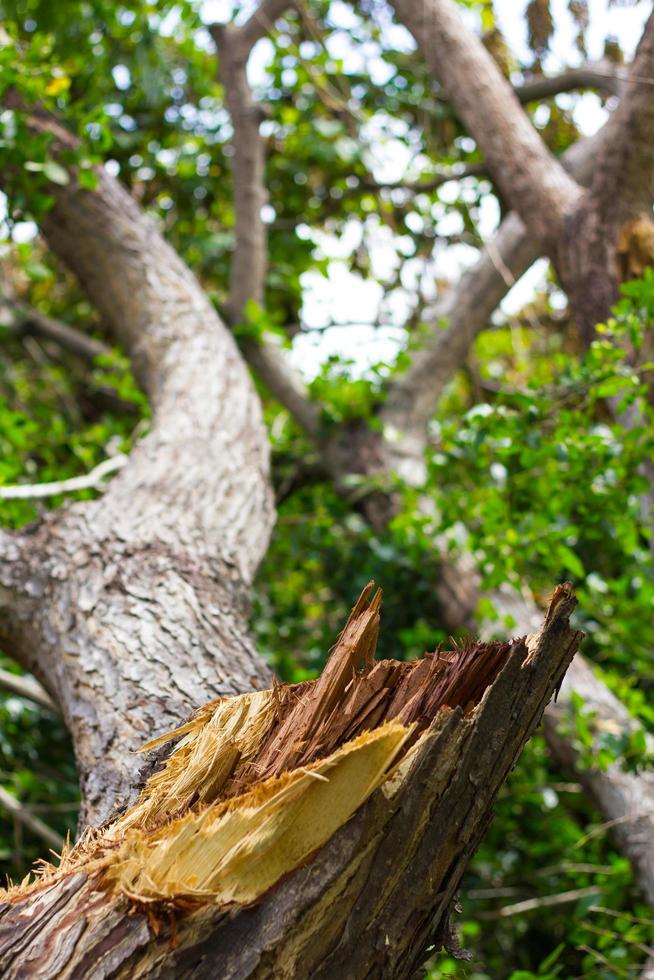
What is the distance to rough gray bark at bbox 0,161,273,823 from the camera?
1.80m

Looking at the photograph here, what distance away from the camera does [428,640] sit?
3760 millimetres

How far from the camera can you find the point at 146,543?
232 cm

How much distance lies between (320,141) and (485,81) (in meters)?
1.92

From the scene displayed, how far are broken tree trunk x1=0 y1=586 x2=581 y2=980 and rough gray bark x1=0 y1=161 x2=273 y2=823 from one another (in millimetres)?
337

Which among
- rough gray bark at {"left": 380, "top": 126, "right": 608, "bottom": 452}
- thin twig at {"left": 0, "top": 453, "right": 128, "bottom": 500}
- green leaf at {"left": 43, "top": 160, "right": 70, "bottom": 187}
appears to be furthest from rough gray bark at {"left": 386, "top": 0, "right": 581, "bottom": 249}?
thin twig at {"left": 0, "top": 453, "right": 128, "bottom": 500}

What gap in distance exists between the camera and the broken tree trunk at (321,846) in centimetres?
106

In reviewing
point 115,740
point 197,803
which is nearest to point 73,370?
point 115,740

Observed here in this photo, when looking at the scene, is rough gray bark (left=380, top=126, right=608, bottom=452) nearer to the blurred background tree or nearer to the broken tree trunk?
the blurred background tree

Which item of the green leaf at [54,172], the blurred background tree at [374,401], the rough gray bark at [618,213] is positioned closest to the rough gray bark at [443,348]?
the blurred background tree at [374,401]

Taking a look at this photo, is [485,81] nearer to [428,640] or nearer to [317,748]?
[428,640]

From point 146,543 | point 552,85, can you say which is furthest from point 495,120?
point 146,543

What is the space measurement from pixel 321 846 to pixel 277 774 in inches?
5.4

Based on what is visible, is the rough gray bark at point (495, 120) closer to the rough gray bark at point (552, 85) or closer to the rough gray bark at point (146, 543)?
the rough gray bark at point (552, 85)

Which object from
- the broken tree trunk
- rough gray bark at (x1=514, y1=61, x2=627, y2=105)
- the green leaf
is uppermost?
the green leaf
